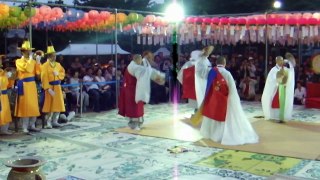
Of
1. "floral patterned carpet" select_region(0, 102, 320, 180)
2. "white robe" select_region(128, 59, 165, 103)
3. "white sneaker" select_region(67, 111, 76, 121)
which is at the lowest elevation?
"floral patterned carpet" select_region(0, 102, 320, 180)

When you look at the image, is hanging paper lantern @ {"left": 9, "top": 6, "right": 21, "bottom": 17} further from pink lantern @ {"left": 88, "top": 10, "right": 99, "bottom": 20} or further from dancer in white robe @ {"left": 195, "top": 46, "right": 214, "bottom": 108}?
dancer in white robe @ {"left": 195, "top": 46, "right": 214, "bottom": 108}

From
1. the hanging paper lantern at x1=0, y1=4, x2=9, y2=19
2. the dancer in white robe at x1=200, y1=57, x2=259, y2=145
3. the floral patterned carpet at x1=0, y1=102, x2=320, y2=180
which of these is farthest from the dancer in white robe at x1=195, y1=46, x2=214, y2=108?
the hanging paper lantern at x1=0, y1=4, x2=9, y2=19

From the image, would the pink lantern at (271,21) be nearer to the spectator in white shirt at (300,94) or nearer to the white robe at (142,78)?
the spectator in white shirt at (300,94)

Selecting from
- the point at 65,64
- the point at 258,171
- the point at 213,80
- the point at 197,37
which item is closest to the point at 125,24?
the point at 197,37

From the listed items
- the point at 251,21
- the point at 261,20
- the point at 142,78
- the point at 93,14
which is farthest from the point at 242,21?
the point at 142,78

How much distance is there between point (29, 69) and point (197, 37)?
6.55 meters

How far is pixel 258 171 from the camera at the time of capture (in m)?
6.12

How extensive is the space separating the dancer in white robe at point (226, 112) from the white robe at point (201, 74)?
1.84 metres

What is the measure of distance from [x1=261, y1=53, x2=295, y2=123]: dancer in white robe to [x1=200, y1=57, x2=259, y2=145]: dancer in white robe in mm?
2224

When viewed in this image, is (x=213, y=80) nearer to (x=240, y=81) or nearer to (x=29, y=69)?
(x=29, y=69)

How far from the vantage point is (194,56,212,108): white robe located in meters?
9.87

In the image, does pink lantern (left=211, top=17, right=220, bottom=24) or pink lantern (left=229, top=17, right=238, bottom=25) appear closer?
pink lantern (left=229, top=17, right=238, bottom=25)

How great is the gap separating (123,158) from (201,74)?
3.64m

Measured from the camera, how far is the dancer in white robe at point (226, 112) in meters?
7.79
